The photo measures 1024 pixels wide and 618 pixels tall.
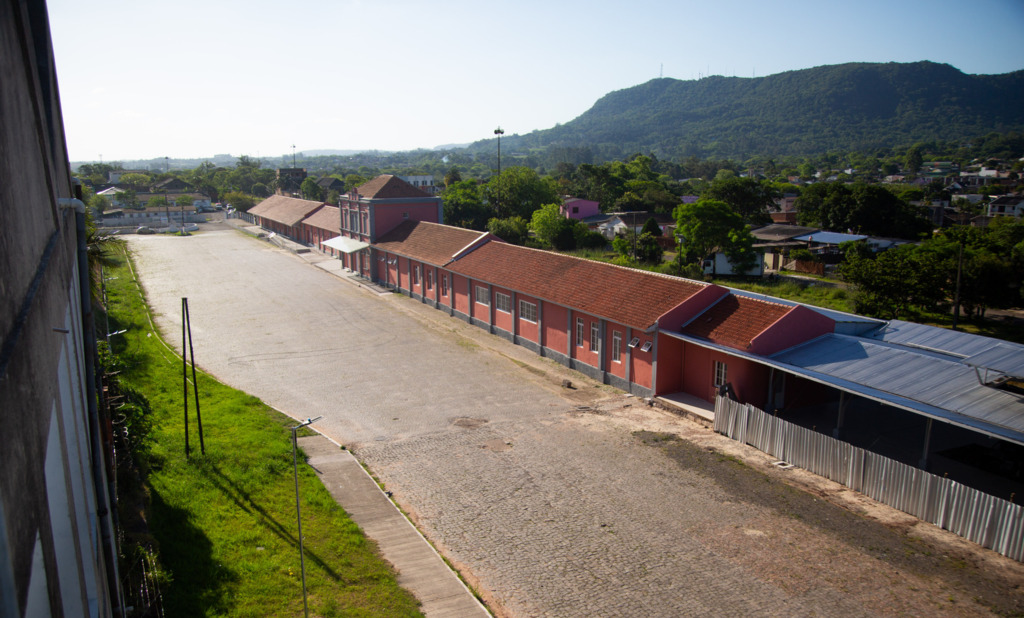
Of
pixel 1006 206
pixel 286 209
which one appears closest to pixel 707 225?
pixel 286 209

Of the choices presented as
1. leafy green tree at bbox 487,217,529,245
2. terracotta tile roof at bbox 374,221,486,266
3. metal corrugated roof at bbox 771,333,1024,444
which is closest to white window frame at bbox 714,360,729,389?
metal corrugated roof at bbox 771,333,1024,444

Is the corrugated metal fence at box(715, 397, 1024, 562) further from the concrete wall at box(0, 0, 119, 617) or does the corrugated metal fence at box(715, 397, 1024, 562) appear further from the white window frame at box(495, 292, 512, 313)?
the concrete wall at box(0, 0, 119, 617)

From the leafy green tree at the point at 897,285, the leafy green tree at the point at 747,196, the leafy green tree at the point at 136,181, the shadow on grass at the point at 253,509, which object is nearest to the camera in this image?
the shadow on grass at the point at 253,509

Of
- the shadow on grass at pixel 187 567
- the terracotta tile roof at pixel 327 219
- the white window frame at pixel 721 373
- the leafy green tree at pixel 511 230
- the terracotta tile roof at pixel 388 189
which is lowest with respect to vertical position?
the shadow on grass at pixel 187 567

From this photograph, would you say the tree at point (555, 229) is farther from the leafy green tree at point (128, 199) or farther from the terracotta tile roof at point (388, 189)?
the leafy green tree at point (128, 199)

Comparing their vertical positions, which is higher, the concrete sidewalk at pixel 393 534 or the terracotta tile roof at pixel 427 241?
the terracotta tile roof at pixel 427 241

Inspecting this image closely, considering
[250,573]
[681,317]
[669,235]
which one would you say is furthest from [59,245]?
[669,235]

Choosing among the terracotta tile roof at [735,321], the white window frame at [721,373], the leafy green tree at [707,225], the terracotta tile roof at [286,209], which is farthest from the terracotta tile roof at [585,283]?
the terracotta tile roof at [286,209]
